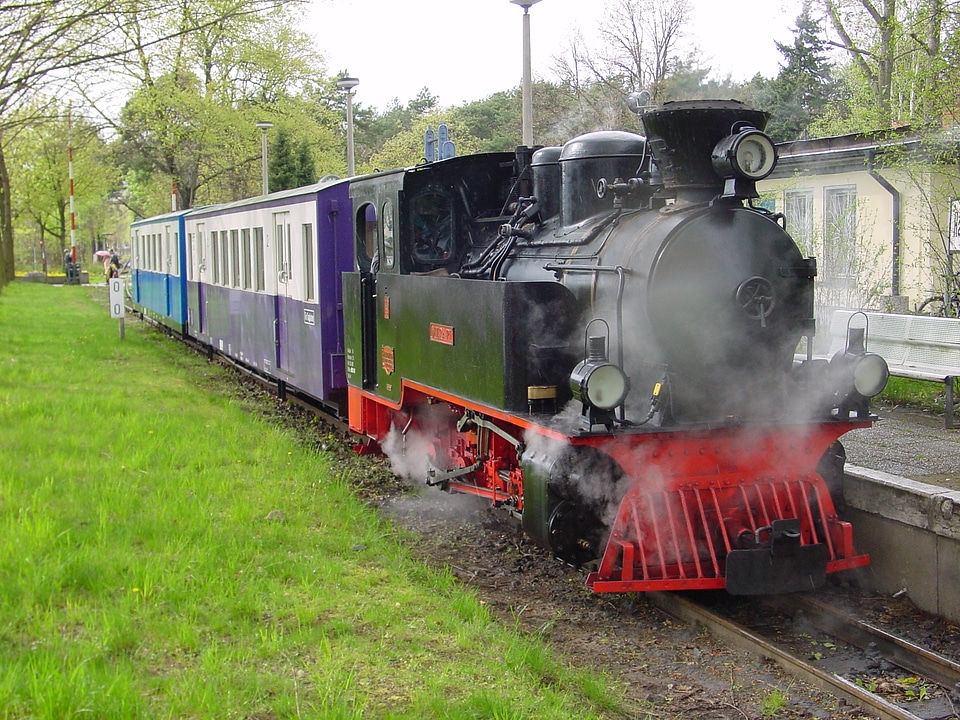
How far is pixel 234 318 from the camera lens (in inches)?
549

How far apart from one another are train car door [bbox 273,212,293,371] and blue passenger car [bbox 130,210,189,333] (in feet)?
23.1

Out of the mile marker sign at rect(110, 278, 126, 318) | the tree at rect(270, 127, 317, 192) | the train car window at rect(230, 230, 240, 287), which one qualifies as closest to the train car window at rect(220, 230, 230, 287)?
the train car window at rect(230, 230, 240, 287)

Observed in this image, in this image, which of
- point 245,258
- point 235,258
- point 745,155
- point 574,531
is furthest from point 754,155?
point 235,258

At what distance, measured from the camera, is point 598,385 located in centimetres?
476

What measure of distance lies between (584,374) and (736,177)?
4.68 ft

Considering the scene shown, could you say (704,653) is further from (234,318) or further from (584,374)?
(234,318)

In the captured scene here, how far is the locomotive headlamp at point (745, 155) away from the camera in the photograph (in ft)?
16.7

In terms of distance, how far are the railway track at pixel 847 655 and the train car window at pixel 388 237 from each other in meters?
3.34

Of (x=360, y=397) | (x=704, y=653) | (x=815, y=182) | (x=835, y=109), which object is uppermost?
(x=835, y=109)

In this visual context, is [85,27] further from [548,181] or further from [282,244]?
[548,181]

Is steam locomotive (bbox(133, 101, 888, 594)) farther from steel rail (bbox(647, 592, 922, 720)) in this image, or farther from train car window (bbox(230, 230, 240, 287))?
train car window (bbox(230, 230, 240, 287))

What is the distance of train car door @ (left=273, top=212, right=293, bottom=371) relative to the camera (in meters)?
10.8

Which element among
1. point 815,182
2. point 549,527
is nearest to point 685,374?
point 549,527

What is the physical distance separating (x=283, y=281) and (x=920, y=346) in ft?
22.3
